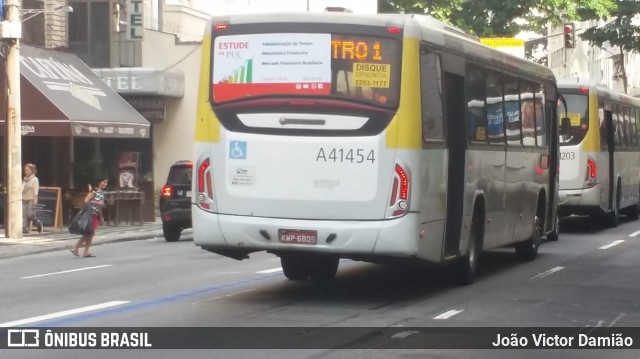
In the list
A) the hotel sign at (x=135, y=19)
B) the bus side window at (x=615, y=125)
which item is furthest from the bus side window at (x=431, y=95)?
the hotel sign at (x=135, y=19)

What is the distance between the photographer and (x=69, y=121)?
30.6 metres

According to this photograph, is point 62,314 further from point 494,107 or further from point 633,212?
point 633,212

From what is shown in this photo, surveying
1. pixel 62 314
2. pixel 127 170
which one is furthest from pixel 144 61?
pixel 62 314

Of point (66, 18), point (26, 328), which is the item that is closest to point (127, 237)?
point (66, 18)

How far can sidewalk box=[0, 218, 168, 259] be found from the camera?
2512 cm

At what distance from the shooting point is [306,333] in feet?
38.2

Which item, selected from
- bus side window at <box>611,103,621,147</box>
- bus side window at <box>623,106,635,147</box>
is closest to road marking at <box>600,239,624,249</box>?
bus side window at <box>611,103,621,147</box>

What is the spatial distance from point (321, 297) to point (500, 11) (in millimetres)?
36351

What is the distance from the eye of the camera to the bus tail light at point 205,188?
14156 mm

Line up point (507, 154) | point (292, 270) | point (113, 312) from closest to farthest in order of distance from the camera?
1. point (113, 312)
2. point (292, 270)
3. point (507, 154)

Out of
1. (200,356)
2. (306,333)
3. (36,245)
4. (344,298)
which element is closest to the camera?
(200,356)

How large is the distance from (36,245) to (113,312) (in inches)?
522

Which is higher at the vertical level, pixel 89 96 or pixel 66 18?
pixel 66 18

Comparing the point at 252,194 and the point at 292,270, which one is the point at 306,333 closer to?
the point at 252,194
